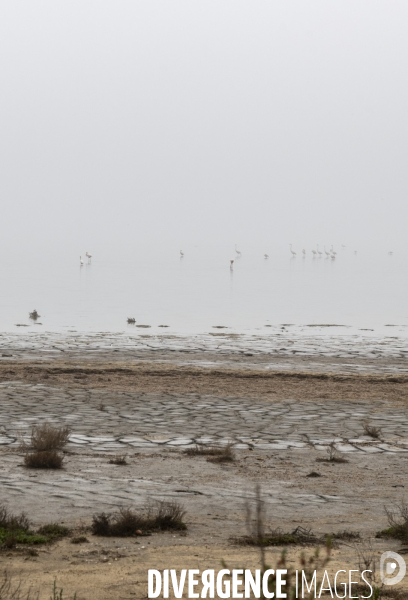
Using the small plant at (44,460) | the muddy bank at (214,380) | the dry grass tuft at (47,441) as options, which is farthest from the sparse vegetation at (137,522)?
the muddy bank at (214,380)

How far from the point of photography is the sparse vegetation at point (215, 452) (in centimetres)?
949

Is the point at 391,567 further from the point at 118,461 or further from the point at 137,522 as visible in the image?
the point at 118,461

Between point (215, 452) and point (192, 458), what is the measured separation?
0.30m

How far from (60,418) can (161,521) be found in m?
5.72

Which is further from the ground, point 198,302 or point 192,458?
point 198,302

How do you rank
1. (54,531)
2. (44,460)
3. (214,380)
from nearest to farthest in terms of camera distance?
(54,531), (44,460), (214,380)

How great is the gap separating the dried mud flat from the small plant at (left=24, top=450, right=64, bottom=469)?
0.33 feet

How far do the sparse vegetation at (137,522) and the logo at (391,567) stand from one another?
169cm

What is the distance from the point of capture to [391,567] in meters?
6.01

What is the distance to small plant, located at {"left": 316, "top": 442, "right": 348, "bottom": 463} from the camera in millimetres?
9625

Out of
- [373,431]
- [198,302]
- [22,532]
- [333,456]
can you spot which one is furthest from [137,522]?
[198,302]

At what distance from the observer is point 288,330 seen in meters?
29.6

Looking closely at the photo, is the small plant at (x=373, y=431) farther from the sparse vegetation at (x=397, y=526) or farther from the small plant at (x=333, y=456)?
the sparse vegetation at (x=397, y=526)

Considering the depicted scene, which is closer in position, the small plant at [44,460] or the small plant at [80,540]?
the small plant at [80,540]
